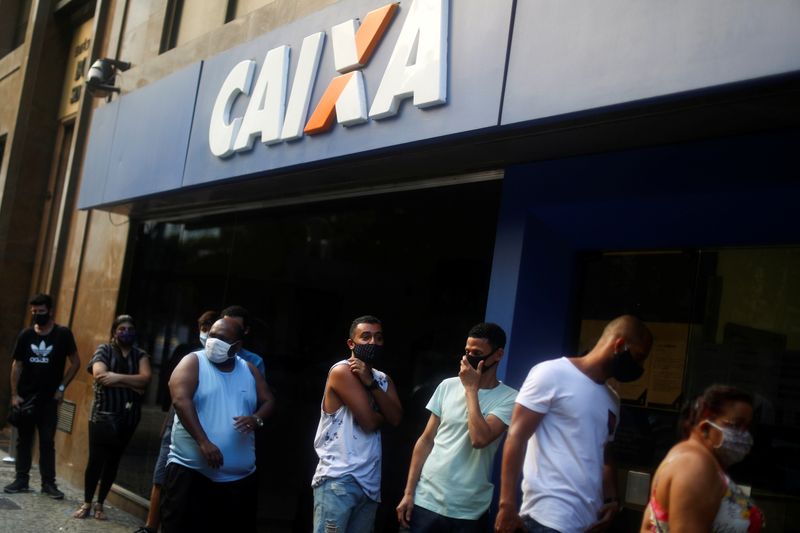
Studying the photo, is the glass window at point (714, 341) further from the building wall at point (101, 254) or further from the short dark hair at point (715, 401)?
the building wall at point (101, 254)

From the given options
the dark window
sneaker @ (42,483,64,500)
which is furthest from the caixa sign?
the dark window

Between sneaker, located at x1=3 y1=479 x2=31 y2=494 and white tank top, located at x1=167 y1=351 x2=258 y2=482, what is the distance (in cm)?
426

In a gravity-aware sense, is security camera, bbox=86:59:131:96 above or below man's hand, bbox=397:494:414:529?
above

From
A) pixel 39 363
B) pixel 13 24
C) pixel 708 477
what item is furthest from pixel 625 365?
pixel 13 24

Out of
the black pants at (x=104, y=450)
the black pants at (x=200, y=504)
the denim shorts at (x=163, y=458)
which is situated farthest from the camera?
the black pants at (x=104, y=450)

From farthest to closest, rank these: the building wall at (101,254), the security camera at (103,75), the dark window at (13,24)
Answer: the dark window at (13,24) → the security camera at (103,75) → the building wall at (101,254)

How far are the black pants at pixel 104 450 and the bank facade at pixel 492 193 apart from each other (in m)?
0.98

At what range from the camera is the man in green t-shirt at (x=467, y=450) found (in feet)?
16.1

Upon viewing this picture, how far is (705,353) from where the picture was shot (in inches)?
204

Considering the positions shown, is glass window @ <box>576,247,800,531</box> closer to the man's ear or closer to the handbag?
the man's ear

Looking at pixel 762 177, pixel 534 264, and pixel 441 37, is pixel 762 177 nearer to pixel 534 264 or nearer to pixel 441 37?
pixel 534 264

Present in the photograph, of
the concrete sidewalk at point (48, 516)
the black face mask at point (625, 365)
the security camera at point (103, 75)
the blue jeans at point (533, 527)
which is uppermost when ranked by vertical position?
the security camera at point (103, 75)

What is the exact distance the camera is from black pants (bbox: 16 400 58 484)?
9422mm

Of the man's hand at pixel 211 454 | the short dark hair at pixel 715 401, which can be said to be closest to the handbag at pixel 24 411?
the man's hand at pixel 211 454
